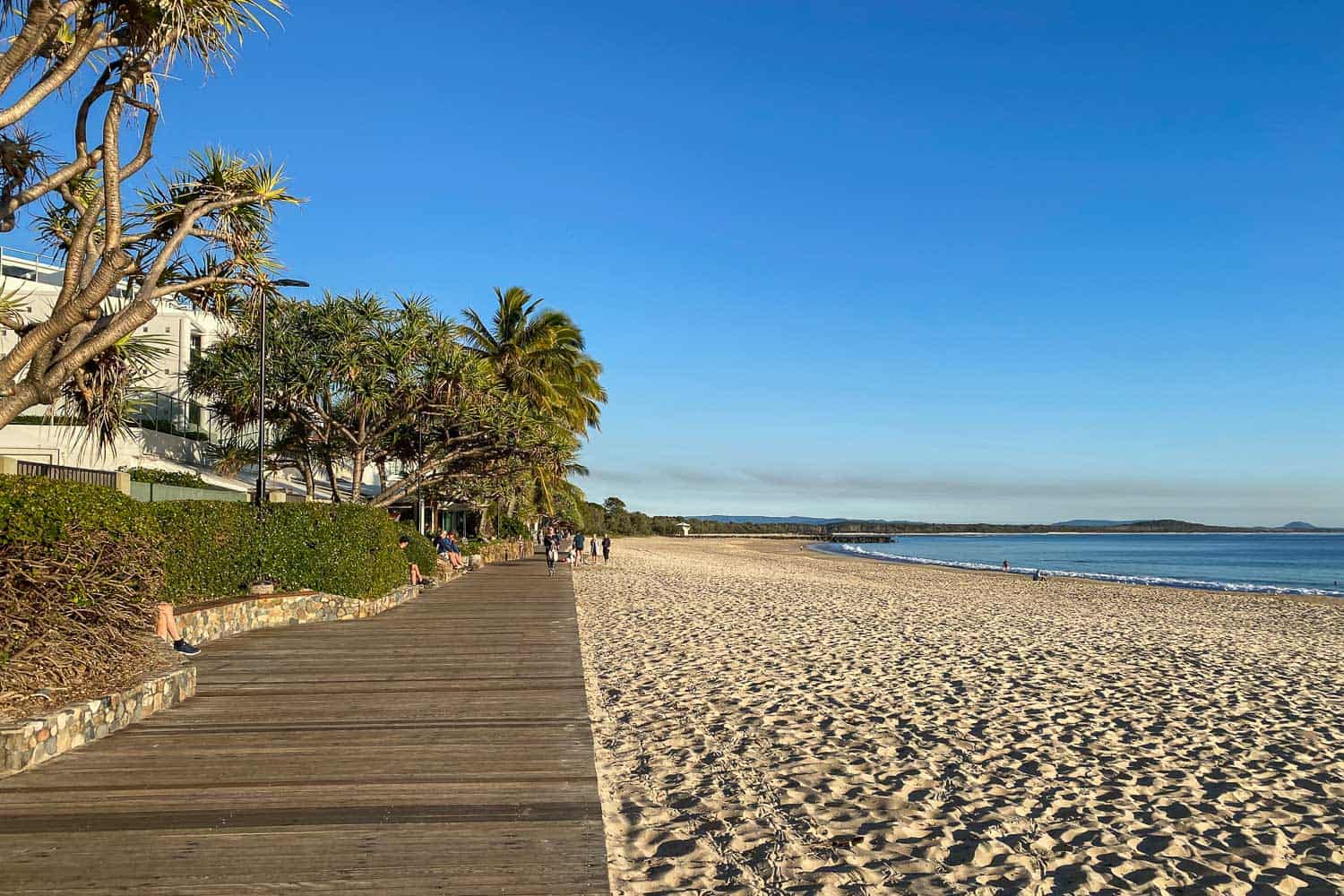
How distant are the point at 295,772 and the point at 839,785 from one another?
3.66 metres

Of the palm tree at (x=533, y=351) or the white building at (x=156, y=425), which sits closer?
the white building at (x=156, y=425)

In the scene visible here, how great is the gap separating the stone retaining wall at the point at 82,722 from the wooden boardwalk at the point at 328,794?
0.12 meters

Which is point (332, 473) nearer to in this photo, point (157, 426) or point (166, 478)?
point (157, 426)

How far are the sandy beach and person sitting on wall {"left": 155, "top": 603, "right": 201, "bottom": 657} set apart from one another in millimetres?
4226

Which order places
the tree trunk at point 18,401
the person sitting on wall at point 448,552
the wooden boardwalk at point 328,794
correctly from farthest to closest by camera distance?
1. the person sitting on wall at point 448,552
2. the tree trunk at point 18,401
3. the wooden boardwalk at point 328,794

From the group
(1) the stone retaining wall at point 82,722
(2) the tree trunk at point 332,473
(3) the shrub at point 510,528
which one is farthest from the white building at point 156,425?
(3) the shrub at point 510,528

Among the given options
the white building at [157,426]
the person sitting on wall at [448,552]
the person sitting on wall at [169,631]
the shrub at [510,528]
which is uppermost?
the white building at [157,426]

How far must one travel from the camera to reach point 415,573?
18.9 meters

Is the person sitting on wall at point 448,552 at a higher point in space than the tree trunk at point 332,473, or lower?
lower

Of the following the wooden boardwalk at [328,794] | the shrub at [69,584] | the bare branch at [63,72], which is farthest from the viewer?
the bare branch at [63,72]

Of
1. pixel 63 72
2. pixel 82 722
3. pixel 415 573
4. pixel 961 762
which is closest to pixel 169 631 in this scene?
pixel 82 722

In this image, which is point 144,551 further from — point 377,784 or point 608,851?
point 608,851

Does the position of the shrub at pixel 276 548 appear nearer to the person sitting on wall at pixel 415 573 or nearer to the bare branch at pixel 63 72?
the person sitting on wall at pixel 415 573

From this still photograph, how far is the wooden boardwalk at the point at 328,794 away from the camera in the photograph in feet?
13.3
